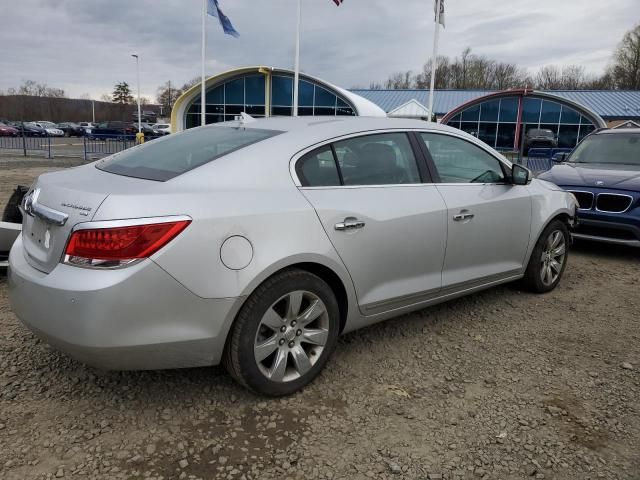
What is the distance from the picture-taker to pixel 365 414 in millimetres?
2836

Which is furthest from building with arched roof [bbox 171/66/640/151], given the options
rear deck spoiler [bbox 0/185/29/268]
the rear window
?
the rear window

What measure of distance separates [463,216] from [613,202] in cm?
364

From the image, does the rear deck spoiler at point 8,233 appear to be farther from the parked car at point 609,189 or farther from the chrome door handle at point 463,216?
the parked car at point 609,189

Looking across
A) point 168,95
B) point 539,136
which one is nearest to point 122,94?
point 168,95

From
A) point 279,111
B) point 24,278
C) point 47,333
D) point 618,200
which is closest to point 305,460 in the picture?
point 47,333

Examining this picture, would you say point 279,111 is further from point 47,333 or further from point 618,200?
point 47,333

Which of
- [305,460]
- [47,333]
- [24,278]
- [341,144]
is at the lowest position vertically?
[305,460]

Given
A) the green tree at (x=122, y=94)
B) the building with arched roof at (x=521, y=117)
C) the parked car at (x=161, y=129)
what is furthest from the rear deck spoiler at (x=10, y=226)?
the green tree at (x=122, y=94)

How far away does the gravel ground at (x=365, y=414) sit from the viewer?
2402mm

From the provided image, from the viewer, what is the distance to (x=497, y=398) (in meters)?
3.03

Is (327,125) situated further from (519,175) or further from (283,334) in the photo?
(519,175)

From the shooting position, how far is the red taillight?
234 cm

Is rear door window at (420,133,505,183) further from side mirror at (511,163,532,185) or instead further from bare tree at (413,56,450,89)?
bare tree at (413,56,450,89)

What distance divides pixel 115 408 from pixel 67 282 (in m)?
0.82
